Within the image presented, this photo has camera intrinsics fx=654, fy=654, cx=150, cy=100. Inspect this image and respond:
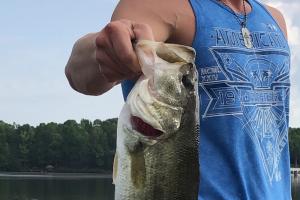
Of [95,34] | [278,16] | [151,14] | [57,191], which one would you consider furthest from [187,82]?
[57,191]

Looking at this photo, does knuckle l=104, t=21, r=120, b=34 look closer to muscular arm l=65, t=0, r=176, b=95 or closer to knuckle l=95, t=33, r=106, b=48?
knuckle l=95, t=33, r=106, b=48

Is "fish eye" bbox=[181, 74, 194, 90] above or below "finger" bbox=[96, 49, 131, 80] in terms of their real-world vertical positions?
below

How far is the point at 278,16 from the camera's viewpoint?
3.85m

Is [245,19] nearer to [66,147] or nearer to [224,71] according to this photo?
[224,71]

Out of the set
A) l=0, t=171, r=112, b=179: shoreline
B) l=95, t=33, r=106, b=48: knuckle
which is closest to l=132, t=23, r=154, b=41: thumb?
l=95, t=33, r=106, b=48: knuckle

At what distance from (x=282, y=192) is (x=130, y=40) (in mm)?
1399

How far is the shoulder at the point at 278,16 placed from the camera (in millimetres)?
3758

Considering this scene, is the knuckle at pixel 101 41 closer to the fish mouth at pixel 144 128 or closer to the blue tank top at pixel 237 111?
the fish mouth at pixel 144 128

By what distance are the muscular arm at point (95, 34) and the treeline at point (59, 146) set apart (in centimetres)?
8337

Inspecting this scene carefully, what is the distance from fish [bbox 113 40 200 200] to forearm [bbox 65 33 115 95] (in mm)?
475

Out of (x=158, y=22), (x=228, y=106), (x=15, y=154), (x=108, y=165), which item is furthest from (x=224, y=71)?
(x=15, y=154)

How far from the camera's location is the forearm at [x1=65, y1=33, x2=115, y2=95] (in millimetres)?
2807

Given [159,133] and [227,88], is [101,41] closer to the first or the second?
[159,133]

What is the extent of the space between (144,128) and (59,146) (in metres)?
90.8
